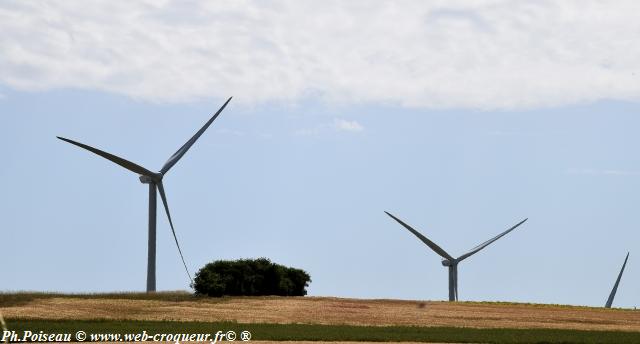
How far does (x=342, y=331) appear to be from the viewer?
4597 centimetres

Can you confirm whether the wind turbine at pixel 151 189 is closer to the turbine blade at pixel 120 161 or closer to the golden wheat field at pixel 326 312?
the turbine blade at pixel 120 161

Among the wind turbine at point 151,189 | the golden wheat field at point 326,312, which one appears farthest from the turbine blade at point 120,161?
the golden wheat field at point 326,312

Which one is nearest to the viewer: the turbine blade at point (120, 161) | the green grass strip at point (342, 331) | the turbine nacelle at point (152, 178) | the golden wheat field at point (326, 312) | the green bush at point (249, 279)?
the green grass strip at point (342, 331)

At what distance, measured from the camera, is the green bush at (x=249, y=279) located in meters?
73.0

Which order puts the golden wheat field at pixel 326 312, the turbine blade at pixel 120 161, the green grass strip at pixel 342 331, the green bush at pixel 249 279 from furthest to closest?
the green bush at pixel 249 279 < the turbine blade at pixel 120 161 < the golden wheat field at pixel 326 312 < the green grass strip at pixel 342 331

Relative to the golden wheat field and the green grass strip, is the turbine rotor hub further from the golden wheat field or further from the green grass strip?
the green grass strip

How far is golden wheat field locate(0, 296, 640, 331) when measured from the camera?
54.6 metres

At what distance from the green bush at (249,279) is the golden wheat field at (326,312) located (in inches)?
157

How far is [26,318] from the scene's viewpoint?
5153 centimetres

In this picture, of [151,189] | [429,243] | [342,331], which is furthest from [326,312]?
[429,243]

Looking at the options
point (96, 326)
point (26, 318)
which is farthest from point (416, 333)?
point (26, 318)

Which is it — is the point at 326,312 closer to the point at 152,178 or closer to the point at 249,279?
the point at 249,279

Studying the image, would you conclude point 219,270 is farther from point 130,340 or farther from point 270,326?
point 130,340

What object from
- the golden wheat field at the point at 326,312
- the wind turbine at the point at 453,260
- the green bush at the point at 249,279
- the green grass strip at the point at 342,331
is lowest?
the green grass strip at the point at 342,331
